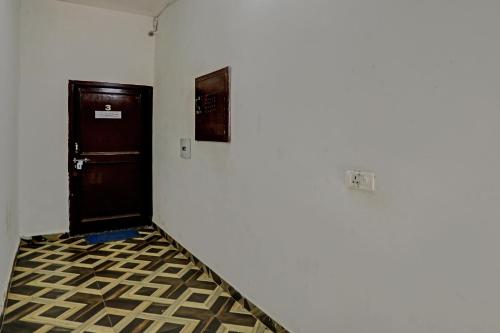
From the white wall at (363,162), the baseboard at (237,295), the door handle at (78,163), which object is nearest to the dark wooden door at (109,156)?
the door handle at (78,163)

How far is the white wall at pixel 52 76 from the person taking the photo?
4.37 m

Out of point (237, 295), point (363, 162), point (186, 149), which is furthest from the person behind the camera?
point (186, 149)

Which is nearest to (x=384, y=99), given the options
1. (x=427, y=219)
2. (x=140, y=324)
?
(x=427, y=219)

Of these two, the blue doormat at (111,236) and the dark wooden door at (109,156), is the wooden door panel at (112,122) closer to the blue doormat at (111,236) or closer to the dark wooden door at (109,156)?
the dark wooden door at (109,156)

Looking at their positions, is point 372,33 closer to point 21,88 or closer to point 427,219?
point 427,219

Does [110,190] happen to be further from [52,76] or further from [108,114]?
[52,76]

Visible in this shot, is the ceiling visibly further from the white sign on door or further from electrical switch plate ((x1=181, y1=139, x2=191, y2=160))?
electrical switch plate ((x1=181, y1=139, x2=191, y2=160))

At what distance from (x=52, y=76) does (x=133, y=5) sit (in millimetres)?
1310

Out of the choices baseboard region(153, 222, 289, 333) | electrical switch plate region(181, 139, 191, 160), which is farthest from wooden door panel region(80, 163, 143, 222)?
electrical switch plate region(181, 139, 191, 160)

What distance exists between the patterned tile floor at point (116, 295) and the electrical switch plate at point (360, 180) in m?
1.32

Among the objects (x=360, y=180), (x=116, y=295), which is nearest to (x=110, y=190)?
(x=116, y=295)

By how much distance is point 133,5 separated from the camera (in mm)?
4574

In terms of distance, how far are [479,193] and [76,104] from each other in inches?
179

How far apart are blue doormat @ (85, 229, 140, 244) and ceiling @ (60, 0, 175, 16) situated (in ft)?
9.45
